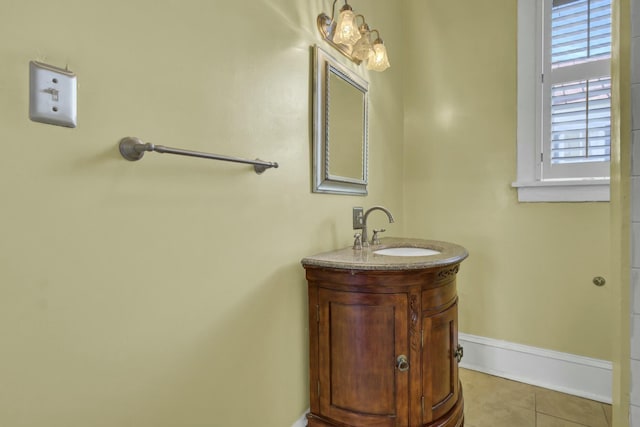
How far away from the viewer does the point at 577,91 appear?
6.18 feet

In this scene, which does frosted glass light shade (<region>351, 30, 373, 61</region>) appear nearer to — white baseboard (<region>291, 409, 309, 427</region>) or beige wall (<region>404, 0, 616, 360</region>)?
beige wall (<region>404, 0, 616, 360</region>)

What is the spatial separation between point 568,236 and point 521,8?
1333mm

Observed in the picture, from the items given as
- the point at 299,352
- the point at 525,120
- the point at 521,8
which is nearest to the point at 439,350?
the point at 299,352

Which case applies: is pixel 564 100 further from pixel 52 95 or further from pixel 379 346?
pixel 52 95

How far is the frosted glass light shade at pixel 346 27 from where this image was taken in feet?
4.99

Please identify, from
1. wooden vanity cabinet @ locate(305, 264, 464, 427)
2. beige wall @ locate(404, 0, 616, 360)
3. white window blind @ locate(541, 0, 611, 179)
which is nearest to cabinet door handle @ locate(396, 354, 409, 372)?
wooden vanity cabinet @ locate(305, 264, 464, 427)

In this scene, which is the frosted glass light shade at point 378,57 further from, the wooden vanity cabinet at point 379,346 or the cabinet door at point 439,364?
the cabinet door at point 439,364

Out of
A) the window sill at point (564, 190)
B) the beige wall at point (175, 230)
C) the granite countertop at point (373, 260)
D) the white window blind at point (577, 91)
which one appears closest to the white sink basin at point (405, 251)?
the granite countertop at point (373, 260)

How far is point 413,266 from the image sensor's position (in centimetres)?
121

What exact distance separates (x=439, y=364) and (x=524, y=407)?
0.80 metres

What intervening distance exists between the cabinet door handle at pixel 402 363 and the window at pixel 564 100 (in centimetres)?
131

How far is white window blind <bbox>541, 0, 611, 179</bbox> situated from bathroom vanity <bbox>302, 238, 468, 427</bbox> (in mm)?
1077

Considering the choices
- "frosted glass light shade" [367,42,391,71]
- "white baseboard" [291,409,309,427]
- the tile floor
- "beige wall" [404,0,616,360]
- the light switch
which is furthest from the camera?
"beige wall" [404,0,616,360]

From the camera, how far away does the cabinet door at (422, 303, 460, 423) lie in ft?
4.22
